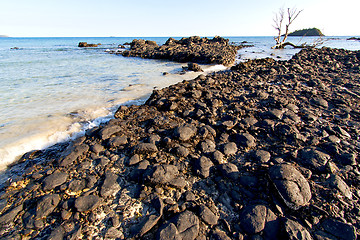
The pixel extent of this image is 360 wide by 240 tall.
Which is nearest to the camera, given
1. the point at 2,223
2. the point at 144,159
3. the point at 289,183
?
the point at 2,223

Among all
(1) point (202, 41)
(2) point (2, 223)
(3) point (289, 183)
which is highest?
(1) point (202, 41)

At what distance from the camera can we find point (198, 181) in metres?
2.50

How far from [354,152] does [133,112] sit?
4.71m

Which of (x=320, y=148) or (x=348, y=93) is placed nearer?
(x=320, y=148)

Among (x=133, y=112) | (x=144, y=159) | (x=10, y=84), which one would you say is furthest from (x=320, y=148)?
(x=10, y=84)

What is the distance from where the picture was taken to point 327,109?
4684 millimetres

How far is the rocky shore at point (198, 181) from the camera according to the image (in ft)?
6.12

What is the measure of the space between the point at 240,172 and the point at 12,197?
3.22 m

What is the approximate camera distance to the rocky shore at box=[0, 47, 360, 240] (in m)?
1.86

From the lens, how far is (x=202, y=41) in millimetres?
33406

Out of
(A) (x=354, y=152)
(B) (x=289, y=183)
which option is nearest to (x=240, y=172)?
(B) (x=289, y=183)

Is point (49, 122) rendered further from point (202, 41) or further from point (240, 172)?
point (202, 41)

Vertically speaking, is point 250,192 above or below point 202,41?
below

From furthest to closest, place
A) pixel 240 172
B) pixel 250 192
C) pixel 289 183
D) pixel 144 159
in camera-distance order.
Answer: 1. pixel 144 159
2. pixel 240 172
3. pixel 250 192
4. pixel 289 183
